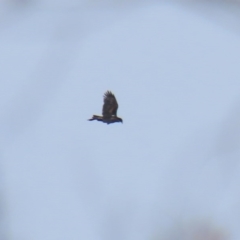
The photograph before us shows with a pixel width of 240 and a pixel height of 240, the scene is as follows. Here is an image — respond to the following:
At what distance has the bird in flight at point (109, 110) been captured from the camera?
5023mm

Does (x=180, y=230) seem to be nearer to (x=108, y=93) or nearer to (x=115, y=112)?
(x=115, y=112)

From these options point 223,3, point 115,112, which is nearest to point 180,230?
point 223,3

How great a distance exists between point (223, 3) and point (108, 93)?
3.73 m

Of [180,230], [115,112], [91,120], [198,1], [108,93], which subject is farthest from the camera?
[108,93]

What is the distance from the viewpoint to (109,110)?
525 cm

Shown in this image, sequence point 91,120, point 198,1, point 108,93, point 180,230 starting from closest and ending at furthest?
point 198,1, point 180,230, point 91,120, point 108,93

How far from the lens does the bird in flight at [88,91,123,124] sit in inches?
198

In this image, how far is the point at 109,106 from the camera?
209 inches

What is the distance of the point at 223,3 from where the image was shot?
183 cm

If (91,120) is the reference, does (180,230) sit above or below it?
below

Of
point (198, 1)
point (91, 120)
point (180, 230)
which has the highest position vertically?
point (198, 1)

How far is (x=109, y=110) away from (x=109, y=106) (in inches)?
2.8

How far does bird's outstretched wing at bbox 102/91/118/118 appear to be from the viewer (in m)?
5.20

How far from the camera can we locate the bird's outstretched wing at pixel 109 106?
520 cm
